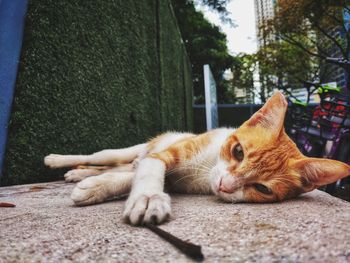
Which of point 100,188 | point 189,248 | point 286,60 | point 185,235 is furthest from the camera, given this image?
point 286,60

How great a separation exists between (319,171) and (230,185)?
18.2 inches

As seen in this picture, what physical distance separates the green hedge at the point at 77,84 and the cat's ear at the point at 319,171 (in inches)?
66.1

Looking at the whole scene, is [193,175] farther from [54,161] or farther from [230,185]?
[54,161]

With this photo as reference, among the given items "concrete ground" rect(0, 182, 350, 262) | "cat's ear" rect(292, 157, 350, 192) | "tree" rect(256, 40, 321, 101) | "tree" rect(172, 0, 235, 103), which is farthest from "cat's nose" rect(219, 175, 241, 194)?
"tree" rect(172, 0, 235, 103)

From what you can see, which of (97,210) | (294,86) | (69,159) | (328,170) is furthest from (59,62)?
(294,86)

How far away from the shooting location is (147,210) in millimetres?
1020

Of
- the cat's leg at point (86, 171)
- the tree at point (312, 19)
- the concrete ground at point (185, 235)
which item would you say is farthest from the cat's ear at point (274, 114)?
the tree at point (312, 19)

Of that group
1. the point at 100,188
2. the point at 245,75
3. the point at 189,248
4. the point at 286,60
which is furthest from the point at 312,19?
the point at 189,248

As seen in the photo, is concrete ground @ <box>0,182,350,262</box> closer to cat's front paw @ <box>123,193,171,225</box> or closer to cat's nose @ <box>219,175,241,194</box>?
cat's front paw @ <box>123,193,171,225</box>

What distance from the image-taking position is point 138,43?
4.14 meters

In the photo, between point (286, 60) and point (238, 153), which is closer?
point (238, 153)

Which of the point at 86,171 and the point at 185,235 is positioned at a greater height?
the point at 185,235

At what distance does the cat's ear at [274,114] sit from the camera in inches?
66.1

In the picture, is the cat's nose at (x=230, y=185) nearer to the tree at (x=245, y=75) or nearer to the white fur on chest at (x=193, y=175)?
the white fur on chest at (x=193, y=175)
